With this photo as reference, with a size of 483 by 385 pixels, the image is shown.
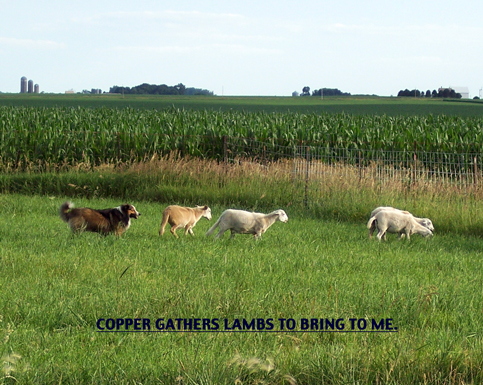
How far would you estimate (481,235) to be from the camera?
14.6 metres

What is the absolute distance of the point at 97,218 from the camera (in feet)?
40.0

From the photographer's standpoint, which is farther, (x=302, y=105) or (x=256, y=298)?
(x=302, y=105)

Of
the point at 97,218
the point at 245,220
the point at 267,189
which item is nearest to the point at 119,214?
the point at 97,218

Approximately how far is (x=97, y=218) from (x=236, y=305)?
5599 millimetres

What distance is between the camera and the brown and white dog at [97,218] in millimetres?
Answer: 12078

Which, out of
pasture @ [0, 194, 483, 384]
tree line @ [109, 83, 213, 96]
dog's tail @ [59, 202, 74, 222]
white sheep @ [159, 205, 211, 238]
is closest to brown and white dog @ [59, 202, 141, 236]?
dog's tail @ [59, 202, 74, 222]

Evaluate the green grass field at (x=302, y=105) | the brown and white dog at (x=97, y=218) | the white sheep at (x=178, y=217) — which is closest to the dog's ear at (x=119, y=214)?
the brown and white dog at (x=97, y=218)

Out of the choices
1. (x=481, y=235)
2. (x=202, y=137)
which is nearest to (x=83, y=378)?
(x=481, y=235)

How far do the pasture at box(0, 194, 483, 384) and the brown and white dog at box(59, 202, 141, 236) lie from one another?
0.25 meters

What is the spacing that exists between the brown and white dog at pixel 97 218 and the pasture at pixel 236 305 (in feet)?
0.81

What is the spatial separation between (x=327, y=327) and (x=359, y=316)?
23.7 inches

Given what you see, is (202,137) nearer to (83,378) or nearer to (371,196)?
(371,196)

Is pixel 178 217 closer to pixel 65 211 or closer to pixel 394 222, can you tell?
pixel 65 211

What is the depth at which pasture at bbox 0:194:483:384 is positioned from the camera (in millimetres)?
5484
